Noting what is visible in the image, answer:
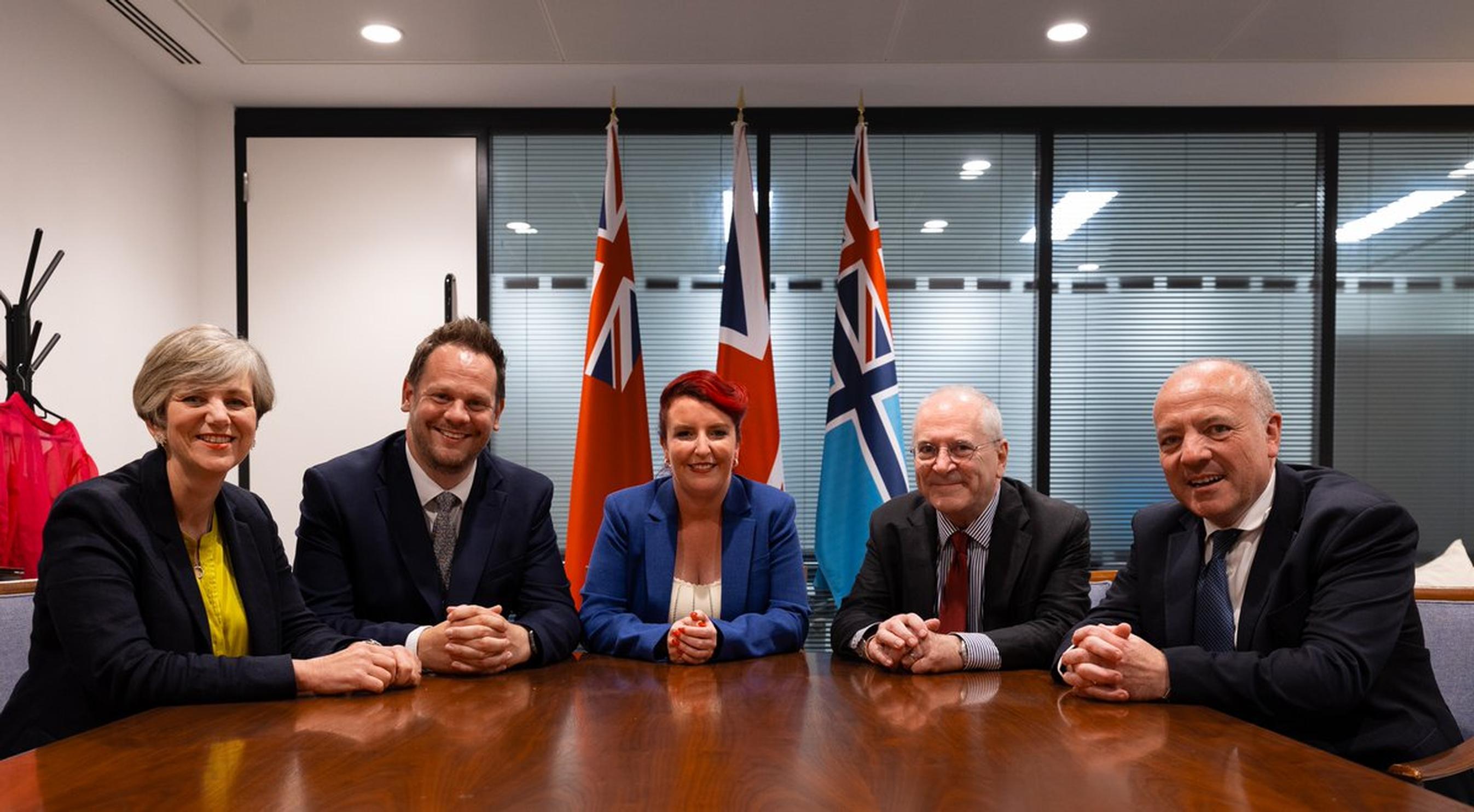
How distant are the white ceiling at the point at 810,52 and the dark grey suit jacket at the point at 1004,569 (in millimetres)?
2106

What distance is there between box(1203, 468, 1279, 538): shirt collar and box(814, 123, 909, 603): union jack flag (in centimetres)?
229

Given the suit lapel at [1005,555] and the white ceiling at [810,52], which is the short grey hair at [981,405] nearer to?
the suit lapel at [1005,555]

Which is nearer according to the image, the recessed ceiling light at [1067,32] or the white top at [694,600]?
the white top at [694,600]

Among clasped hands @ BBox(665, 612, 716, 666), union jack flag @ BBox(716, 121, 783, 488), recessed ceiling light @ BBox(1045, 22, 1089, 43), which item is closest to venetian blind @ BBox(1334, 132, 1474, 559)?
recessed ceiling light @ BBox(1045, 22, 1089, 43)

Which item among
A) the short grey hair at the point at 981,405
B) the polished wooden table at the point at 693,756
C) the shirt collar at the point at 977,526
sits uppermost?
→ the short grey hair at the point at 981,405

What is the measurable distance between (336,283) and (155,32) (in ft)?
4.22

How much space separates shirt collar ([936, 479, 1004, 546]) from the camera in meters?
2.44

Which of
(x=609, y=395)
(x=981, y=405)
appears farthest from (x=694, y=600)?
(x=609, y=395)

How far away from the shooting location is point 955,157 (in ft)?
15.7

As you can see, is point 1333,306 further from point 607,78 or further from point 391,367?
point 391,367

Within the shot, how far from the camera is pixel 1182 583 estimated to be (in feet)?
6.64

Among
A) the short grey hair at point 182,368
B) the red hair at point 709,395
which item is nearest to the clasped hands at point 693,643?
the red hair at point 709,395

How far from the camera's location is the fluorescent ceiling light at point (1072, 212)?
4.78 metres

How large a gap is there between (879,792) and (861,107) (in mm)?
3781
